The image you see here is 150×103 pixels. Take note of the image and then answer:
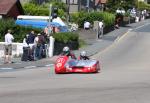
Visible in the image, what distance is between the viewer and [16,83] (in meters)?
21.5

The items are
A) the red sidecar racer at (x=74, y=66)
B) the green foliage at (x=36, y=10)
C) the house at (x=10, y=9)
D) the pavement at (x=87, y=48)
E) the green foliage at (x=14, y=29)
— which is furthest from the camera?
the green foliage at (x=36, y=10)

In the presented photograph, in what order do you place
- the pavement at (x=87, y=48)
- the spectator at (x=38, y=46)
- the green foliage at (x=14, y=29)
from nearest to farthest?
the pavement at (x=87, y=48) < the spectator at (x=38, y=46) < the green foliage at (x=14, y=29)

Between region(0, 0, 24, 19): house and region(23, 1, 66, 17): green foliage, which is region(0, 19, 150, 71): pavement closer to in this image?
region(23, 1, 66, 17): green foliage

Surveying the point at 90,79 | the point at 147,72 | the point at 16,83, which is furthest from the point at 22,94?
the point at 147,72

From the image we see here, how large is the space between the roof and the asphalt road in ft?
86.9

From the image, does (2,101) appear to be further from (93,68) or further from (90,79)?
(93,68)

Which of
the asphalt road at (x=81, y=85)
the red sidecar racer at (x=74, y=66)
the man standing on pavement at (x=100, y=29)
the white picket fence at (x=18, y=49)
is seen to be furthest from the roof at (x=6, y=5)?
the red sidecar racer at (x=74, y=66)

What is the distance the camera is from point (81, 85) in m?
21.0

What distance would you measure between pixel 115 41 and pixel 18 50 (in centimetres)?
1930

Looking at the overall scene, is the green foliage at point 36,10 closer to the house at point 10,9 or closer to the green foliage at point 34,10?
the green foliage at point 34,10

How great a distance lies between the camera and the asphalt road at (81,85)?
16984mm

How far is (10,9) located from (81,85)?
39964 millimetres

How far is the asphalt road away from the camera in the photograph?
55.7ft

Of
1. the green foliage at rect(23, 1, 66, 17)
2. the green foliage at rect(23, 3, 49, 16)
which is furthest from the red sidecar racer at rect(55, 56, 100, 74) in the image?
the green foliage at rect(23, 3, 49, 16)
